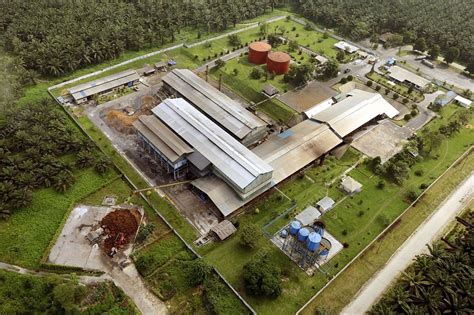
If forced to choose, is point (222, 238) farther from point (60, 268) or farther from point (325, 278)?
point (60, 268)

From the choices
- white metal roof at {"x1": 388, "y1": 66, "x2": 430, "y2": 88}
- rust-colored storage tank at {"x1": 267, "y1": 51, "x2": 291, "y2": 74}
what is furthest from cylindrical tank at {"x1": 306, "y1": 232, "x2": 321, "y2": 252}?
white metal roof at {"x1": 388, "y1": 66, "x2": 430, "y2": 88}

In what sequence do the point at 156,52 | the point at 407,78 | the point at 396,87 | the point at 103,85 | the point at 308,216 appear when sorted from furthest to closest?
the point at 156,52 → the point at 407,78 → the point at 396,87 → the point at 103,85 → the point at 308,216

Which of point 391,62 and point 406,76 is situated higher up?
point 391,62

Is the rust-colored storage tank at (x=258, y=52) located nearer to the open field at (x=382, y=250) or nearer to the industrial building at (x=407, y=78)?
the industrial building at (x=407, y=78)

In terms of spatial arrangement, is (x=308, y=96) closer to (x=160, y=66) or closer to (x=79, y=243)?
(x=160, y=66)

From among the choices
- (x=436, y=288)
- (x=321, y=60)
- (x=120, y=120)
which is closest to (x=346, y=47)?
(x=321, y=60)

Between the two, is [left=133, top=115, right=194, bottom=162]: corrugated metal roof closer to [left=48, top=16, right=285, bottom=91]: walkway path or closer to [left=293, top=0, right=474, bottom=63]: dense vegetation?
[left=48, top=16, right=285, bottom=91]: walkway path
